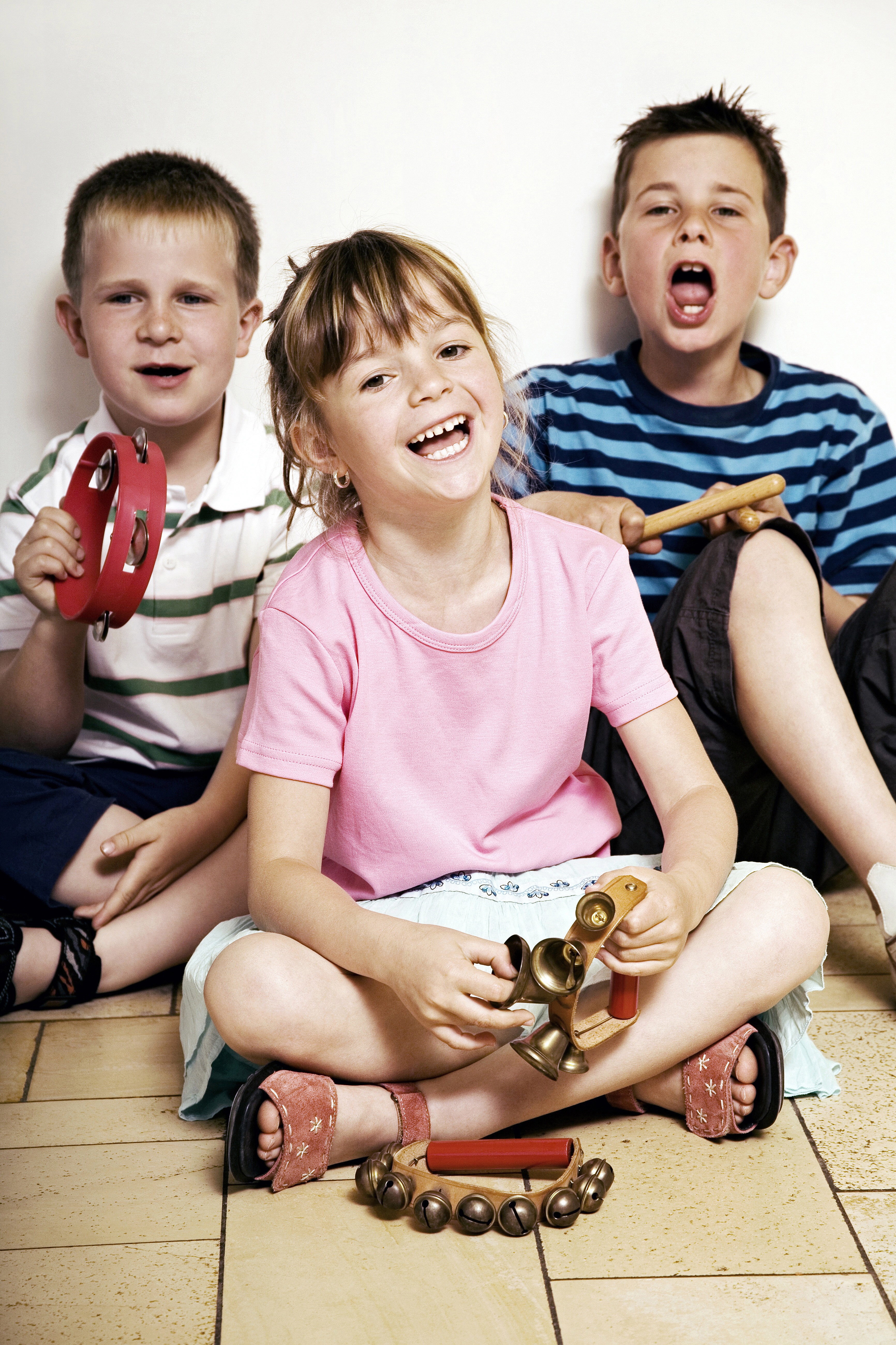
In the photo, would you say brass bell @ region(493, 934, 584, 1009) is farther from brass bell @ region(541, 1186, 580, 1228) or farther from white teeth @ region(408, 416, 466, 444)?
white teeth @ region(408, 416, 466, 444)

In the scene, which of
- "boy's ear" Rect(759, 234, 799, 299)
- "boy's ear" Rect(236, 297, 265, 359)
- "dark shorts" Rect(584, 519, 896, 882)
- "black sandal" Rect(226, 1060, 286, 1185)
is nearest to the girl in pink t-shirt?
"black sandal" Rect(226, 1060, 286, 1185)

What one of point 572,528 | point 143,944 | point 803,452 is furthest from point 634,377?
point 143,944

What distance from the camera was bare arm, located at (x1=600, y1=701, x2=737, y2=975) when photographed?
33.6 inches

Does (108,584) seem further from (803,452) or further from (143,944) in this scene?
(803,452)

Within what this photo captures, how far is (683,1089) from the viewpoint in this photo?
3.14 feet

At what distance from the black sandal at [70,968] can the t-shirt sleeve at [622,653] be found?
21.7 inches

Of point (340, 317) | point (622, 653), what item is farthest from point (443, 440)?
point (622, 653)

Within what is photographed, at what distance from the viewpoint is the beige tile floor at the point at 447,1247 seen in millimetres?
742

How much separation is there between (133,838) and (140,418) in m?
0.48

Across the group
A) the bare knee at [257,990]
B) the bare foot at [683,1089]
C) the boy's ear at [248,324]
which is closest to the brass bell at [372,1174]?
the bare knee at [257,990]

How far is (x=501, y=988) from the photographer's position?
2.62 ft

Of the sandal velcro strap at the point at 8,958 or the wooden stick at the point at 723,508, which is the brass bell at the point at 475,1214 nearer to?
the sandal velcro strap at the point at 8,958

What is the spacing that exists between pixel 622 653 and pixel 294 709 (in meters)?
0.28

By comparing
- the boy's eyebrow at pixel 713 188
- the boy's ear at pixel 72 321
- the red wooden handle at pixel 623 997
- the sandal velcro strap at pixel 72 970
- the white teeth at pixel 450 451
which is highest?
the boy's eyebrow at pixel 713 188
